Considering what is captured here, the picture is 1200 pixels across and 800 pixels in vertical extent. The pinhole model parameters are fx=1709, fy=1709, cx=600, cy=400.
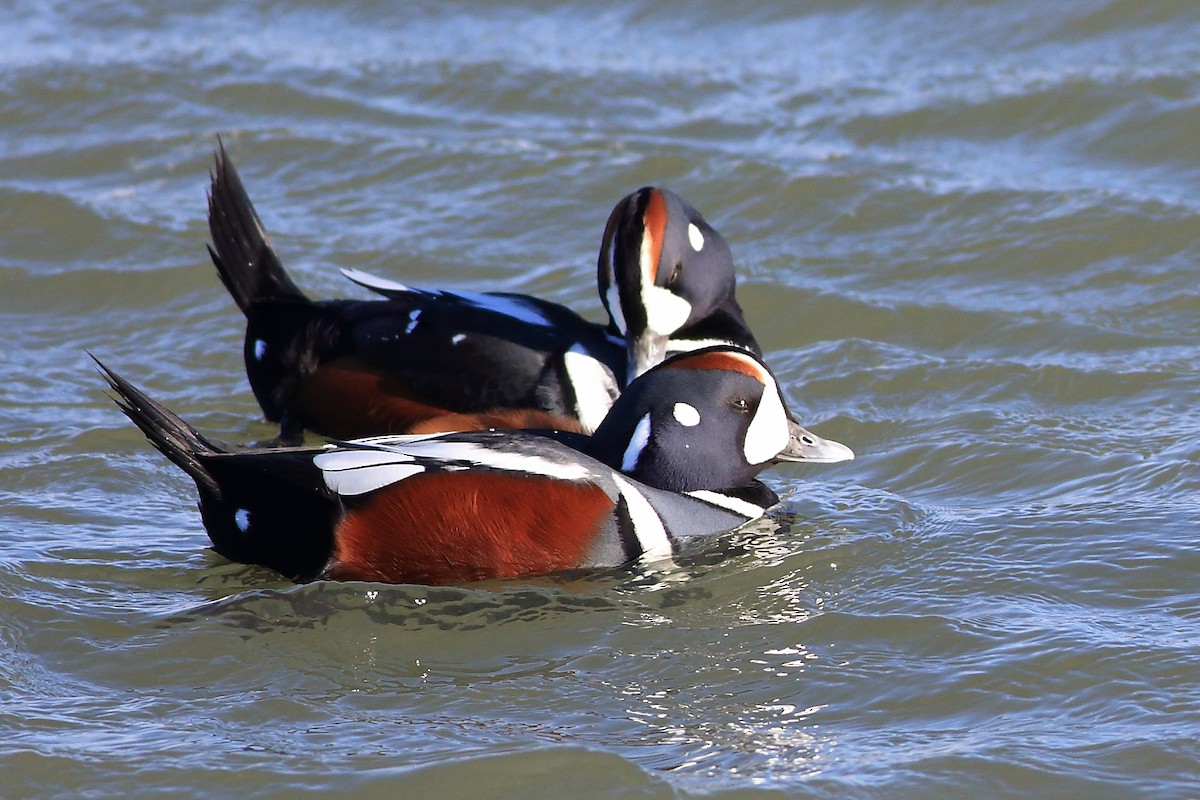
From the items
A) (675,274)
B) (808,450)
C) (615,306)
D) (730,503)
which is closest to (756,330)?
(675,274)

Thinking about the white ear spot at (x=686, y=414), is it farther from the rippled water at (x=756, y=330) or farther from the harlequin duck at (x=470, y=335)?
the harlequin duck at (x=470, y=335)

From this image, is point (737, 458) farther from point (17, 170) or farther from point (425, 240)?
point (17, 170)

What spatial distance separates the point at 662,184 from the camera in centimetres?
988

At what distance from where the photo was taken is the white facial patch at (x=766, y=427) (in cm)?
591

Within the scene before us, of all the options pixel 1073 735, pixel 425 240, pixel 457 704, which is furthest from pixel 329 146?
pixel 1073 735

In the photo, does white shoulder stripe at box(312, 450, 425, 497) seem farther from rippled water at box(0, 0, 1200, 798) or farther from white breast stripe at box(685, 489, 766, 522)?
white breast stripe at box(685, 489, 766, 522)

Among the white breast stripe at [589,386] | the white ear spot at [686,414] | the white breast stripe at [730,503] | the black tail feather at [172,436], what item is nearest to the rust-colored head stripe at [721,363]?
the white ear spot at [686,414]

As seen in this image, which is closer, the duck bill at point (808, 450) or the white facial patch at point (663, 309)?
the duck bill at point (808, 450)

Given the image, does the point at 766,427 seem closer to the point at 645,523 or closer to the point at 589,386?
the point at 645,523

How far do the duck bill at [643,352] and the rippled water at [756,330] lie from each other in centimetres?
68

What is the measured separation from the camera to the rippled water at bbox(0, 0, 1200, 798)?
15.0ft

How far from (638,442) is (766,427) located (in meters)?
0.48

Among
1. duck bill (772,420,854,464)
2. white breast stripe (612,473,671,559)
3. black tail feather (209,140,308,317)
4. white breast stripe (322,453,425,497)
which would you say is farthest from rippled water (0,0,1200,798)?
black tail feather (209,140,308,317)

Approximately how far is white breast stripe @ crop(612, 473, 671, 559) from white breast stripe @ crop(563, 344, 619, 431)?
99cm
